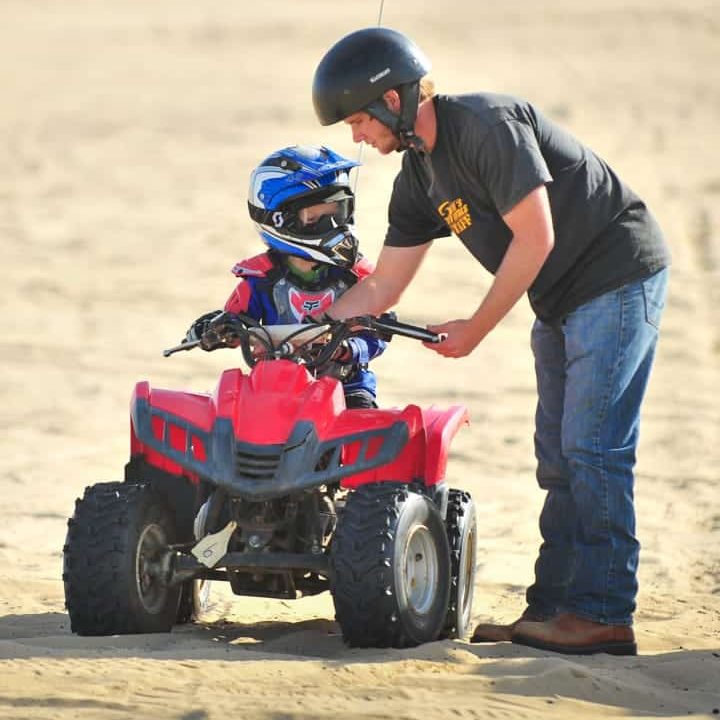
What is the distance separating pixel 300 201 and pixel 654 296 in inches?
62.1

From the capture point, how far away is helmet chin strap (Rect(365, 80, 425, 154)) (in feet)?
21.5

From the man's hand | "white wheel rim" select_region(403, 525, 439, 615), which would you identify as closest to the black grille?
"white wheel rim" select_region(403, 525, 439, 615)

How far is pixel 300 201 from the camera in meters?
7.59

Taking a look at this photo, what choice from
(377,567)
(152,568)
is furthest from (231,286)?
(377,567)

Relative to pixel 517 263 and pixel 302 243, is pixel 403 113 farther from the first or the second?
pixel 302 243

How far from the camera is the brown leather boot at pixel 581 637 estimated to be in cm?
679

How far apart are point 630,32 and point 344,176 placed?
2609 cm

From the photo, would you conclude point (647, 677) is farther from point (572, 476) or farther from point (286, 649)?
point (286, 649)

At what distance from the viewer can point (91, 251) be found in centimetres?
1794

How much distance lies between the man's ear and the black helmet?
0.06 feet

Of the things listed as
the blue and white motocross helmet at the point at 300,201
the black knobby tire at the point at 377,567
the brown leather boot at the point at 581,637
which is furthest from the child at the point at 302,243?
the brown leather boot at the point at 581,637

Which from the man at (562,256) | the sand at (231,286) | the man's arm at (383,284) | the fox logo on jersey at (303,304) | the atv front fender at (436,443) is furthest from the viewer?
the fox logo on jersey at (303,304)

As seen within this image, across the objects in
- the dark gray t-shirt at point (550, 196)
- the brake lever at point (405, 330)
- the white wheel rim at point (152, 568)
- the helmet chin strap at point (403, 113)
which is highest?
the helmet chin strap at point (403, 113)

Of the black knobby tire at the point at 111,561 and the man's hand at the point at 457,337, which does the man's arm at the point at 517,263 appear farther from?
the black knobby tire at the point at 111,561
